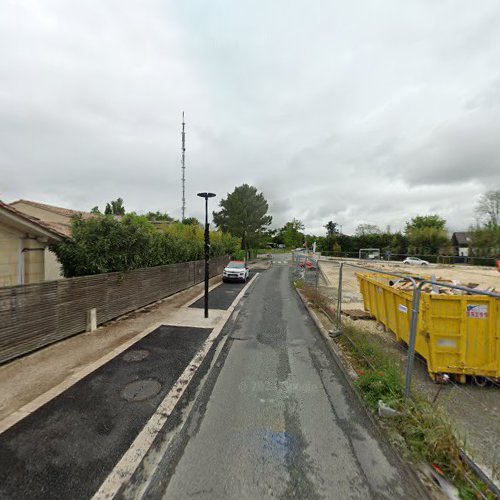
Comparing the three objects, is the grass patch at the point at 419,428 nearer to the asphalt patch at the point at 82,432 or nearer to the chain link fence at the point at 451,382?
the chain link fence at the point at 451,382

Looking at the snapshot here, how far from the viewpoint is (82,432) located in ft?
9.99

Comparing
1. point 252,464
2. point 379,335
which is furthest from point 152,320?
point 379,335

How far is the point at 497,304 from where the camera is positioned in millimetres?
4062

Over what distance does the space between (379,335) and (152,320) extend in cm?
676

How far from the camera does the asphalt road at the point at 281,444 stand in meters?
2.39

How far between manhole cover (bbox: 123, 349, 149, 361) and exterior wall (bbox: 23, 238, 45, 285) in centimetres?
476

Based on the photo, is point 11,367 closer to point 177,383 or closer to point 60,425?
point 60,425

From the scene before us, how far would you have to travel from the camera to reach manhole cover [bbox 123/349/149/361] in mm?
5207

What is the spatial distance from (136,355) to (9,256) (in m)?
5.13

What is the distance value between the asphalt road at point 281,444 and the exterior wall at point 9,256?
265 inches

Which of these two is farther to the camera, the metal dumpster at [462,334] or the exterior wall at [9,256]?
the exterior wall at [9,256]

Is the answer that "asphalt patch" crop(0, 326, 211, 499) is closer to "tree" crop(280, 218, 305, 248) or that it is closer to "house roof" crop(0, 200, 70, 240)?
"house roof" crop(0, 200, 70, 240)

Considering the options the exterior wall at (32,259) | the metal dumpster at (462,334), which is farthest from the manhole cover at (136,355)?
the metal dumpster at (462,334)

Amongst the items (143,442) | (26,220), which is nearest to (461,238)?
(143,442)
